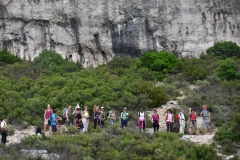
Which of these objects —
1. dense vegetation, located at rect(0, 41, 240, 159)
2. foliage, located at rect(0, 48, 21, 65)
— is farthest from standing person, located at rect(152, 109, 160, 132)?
foliage, located at rect(0, 48, 21, 65)

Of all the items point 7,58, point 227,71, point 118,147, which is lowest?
point 118,147

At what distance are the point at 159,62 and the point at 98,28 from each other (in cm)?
715

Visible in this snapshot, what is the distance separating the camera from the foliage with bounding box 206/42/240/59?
123ft

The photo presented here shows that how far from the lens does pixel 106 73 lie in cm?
3072

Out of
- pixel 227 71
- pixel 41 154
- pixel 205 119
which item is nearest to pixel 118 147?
pixel 41 154

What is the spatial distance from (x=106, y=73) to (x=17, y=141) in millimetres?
13390

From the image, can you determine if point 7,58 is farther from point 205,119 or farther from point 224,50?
point 205,119

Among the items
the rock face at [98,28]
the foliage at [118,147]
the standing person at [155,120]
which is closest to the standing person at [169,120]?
the standing person at [155,120]

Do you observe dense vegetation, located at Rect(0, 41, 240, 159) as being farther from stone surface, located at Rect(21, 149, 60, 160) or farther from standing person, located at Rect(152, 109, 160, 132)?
standing person, located at Rect(152, 109, 160, 132)

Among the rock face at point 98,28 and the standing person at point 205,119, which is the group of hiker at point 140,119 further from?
the rock face at point 98,28

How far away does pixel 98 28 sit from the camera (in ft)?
127

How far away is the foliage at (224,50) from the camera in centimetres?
3744

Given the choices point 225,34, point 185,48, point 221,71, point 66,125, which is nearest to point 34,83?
point 66,125

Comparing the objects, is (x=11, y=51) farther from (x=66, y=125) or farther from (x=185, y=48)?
(x=66, y=125)
